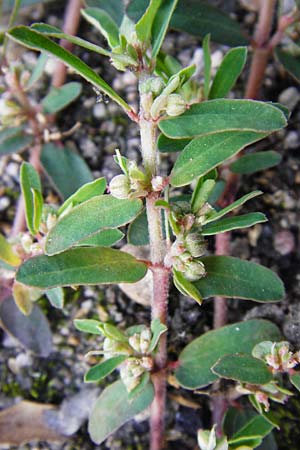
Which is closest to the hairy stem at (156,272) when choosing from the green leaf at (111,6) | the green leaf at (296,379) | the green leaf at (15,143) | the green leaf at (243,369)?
the green leaf at (243,369)

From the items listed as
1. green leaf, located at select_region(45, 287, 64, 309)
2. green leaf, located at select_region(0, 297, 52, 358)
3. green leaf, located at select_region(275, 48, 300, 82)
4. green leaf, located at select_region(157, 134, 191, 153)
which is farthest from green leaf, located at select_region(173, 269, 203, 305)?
green leaf, located at select_region(275, 48, 300, 82)

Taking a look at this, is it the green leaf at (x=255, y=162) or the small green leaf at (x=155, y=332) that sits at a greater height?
the green leaf at (x=255, y=162)

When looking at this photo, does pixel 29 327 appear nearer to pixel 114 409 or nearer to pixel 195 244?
pixel 114 409

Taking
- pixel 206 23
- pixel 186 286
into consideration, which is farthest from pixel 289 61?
pixel 186 286

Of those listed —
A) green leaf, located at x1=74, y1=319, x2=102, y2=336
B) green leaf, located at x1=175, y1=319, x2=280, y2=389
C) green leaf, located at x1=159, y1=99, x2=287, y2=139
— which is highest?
green leaf, located at x1=159, y1=99, x2=287, y2=139

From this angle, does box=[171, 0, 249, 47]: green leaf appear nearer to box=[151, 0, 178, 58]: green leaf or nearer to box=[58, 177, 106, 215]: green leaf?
box=[151, 0, 178, 58]: green leaf

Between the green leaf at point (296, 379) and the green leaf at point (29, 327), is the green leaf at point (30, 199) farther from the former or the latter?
the green leaf at point (296, 379)
